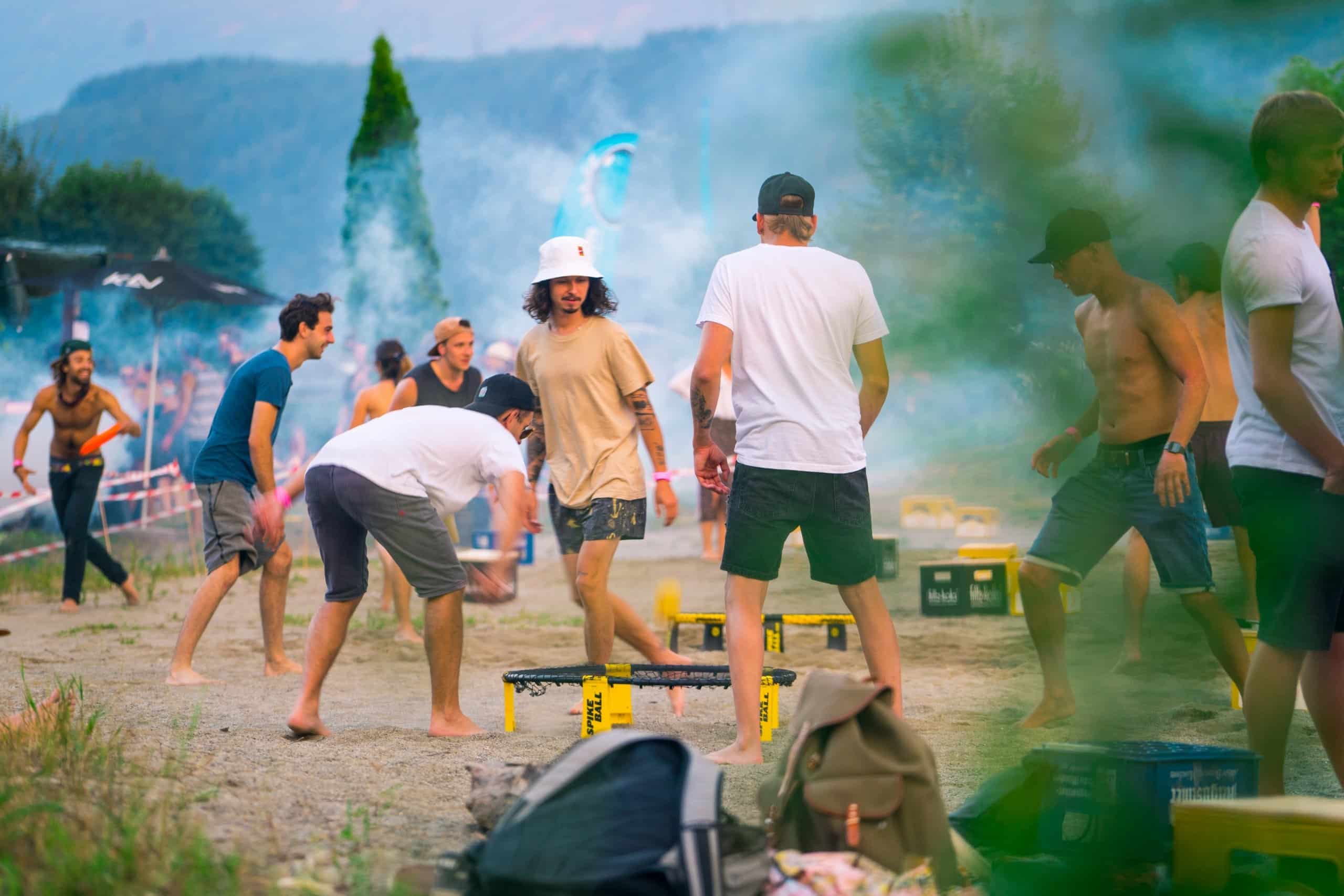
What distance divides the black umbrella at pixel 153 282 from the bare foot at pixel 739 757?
419 inches

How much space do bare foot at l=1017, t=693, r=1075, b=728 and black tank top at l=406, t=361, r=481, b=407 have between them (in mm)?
4903

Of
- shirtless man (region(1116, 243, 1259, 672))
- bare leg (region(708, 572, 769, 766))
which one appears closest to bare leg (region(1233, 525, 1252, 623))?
shirtless man (region(1116, 243, 1259, 672))

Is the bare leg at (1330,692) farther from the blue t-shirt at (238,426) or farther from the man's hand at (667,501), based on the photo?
the blue t-shirt at (238,426)

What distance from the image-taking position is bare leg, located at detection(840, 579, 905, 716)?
11.7ft

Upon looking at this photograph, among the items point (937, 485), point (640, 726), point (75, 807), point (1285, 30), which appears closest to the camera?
point (1285, 30)

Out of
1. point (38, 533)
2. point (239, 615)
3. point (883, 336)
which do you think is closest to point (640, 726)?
point (883, 336)

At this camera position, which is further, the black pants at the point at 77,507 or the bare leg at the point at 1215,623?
the black pants at the point at 77,507

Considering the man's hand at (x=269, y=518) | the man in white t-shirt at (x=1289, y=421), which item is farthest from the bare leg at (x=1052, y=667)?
the man's hand at (x=269, y=518)

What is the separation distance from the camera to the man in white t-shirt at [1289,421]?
1.25m

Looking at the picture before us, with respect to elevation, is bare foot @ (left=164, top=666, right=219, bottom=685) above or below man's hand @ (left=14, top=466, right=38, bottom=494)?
below

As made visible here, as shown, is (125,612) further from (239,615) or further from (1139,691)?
(1139,691)

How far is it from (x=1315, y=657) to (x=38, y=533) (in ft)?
40.3

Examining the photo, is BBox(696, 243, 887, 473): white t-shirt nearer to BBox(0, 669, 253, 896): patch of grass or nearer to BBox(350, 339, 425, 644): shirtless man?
BBox(0, 669, 253, 896): patch of grass

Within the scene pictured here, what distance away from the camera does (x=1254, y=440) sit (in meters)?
2.66
